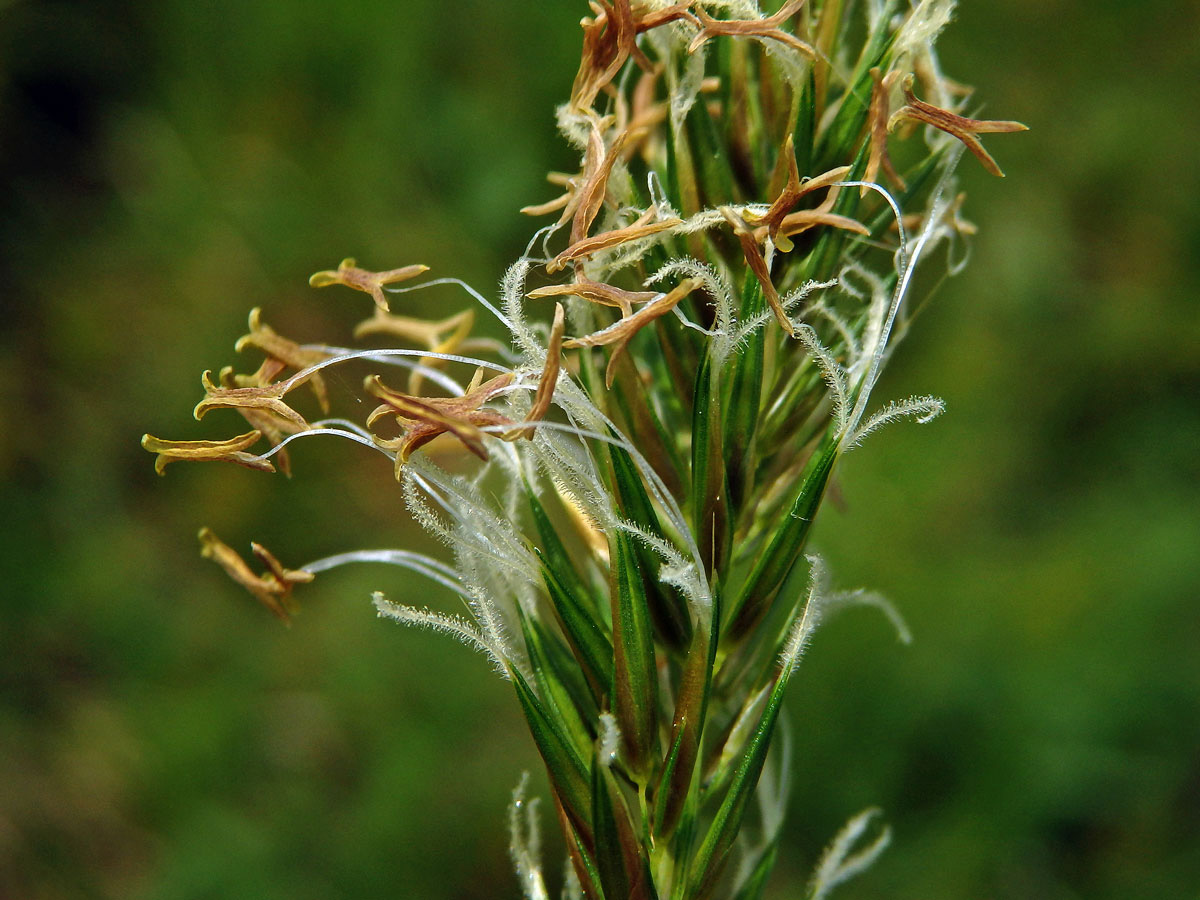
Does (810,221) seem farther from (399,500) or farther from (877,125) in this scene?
(399,500)

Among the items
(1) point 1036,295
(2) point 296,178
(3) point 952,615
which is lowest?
(3) point 952,615

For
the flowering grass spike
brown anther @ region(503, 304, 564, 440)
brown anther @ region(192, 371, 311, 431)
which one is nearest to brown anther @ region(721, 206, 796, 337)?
the flowering grass spike

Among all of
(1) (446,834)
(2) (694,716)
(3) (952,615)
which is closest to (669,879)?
(2) (694,716)

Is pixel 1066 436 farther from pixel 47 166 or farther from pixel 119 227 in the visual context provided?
pixel 47 166

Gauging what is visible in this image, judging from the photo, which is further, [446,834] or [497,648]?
[446,834]

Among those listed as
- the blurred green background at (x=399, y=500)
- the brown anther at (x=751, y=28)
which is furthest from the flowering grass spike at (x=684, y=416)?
the blurred green background at (x=399, y=500)

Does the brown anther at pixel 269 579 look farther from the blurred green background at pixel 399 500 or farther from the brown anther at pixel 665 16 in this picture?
the blurred green background at pixel 399 500

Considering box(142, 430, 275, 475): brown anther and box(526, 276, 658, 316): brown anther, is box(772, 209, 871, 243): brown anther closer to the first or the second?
box(526, 276, 658, 316): brown anther
